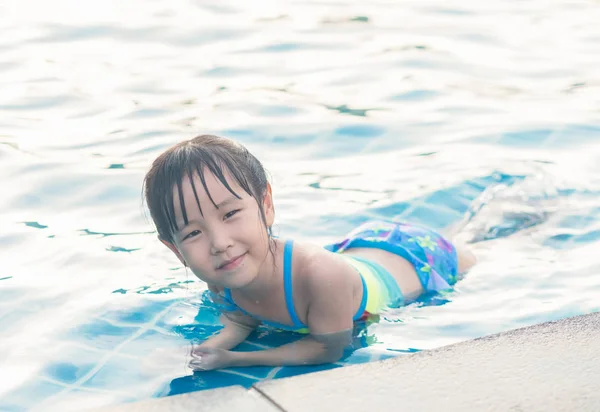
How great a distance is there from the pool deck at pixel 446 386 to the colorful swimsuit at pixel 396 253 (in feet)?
3.40

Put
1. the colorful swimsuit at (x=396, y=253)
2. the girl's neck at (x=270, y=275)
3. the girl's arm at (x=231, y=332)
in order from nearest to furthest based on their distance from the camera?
1. the girl's neck at (x=270, y=275)
2. the girl's arm at (x=231, y=332)
3. the colorful swimsuit at (x=396, y=253)

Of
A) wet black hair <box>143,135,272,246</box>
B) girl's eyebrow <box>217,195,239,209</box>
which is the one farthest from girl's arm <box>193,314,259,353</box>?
girl's eyebrow <box>217,195,239,209</box>

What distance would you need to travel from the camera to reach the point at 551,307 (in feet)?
14.3

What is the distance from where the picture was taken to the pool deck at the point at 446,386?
2.64 metres

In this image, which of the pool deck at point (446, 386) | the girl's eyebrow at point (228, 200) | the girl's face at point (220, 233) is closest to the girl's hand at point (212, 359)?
the girl's face at point (220, 233)

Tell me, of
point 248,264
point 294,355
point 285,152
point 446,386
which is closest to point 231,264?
point 248,264

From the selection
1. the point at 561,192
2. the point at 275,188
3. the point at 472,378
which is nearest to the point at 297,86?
the point at 275,188

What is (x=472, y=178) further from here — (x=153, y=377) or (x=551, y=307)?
(x=153, y=377)

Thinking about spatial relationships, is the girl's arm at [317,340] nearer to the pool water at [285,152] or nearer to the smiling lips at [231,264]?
the pool water at [285,152]

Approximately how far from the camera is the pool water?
159 inches

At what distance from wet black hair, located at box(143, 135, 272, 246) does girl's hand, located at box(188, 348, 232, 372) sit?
1.45ft

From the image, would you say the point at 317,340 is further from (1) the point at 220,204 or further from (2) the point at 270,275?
(1) the point at 220,204

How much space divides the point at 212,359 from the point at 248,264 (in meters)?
0.40

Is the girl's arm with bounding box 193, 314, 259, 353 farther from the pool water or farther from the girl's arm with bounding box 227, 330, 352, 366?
the girl's arm with bounding box 227, 330, 352, 366
